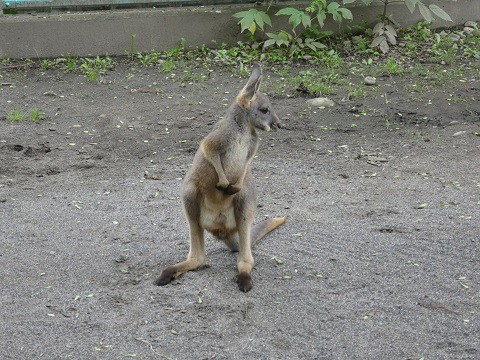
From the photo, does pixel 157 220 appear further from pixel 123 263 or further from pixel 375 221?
pixel 375 221

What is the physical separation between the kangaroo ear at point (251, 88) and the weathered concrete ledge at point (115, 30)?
481cm

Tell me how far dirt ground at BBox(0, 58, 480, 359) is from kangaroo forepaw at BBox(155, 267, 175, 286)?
72mm

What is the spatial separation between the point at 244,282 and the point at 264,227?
2.54 feet

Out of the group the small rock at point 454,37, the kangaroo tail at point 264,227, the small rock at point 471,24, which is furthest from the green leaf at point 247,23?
the kangaroo tail at point 264,227

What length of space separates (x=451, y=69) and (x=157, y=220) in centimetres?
491

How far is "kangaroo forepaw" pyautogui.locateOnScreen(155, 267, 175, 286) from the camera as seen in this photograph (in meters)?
4.14

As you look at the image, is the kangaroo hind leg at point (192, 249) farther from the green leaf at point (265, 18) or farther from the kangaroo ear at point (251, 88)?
the green leaf at point (265, 18)

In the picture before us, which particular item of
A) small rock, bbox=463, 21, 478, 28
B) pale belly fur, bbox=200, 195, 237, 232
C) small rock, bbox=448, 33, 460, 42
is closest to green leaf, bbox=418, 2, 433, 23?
small rock, bbox=448, 33, 460, 42

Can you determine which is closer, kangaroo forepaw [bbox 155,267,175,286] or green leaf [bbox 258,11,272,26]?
kangaroo forepaw [bbox 155,267,175,286]

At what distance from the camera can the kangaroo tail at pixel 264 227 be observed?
4727mm

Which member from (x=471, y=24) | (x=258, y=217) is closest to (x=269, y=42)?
(x=471, y=24)

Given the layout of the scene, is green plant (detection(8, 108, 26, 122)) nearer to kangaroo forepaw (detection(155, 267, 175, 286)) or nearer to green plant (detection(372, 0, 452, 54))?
kangaroo forepaw (detection(155, 267, 175, 286))

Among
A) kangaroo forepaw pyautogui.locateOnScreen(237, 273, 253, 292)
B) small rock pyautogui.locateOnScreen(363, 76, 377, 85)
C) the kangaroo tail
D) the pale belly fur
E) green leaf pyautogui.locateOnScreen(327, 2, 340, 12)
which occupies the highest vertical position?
green leaf pyautogui.locateOnScreen(327, 2, 340, 12)

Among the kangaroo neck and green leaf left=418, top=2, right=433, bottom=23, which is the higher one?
the kangaroo neck
